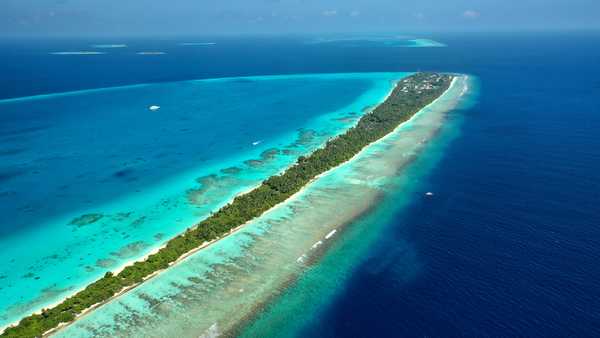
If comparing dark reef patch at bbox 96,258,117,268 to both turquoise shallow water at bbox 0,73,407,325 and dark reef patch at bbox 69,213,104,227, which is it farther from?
dark reef patch at bbox 69,213,104,227

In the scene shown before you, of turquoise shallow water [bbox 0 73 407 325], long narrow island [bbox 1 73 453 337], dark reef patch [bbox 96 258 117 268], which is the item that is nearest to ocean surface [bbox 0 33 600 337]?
dark reef patch [bbox 96 258 117 268]

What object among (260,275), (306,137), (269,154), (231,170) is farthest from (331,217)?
(306,137)

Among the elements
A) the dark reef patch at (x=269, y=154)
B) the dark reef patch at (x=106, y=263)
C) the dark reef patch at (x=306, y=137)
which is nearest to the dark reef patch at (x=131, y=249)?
the dark reef patch at (x=106, y=263)

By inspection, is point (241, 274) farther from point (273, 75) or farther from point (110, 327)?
point (273, 75)

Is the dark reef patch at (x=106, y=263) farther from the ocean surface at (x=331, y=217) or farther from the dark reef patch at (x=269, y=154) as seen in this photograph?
the dark reef patch at (x=269, y=154)

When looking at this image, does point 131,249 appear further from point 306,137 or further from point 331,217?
point 306,137

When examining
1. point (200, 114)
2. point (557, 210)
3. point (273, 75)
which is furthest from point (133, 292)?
point (273, 75)
